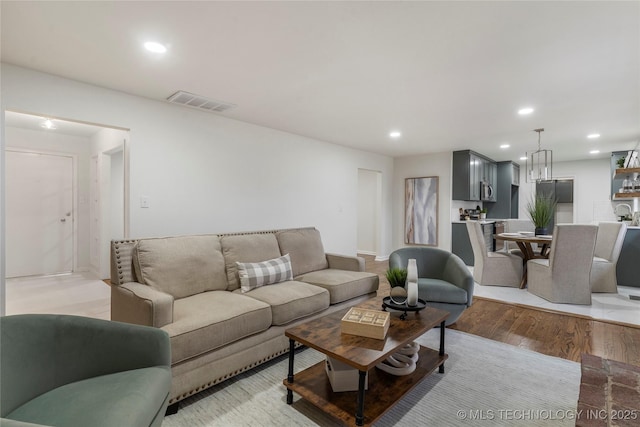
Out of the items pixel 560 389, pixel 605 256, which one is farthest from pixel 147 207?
pixel 605 256

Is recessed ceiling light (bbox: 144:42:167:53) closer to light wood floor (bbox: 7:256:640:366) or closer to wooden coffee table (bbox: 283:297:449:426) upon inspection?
wooden coffee table (bbox: 283:297:449:426)

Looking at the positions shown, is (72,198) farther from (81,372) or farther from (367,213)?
(367,213)

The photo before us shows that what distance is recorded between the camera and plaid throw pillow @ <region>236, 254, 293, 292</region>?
2650mm

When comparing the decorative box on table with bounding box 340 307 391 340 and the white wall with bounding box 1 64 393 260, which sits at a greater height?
the white wall with bounding box 1 64 393 260

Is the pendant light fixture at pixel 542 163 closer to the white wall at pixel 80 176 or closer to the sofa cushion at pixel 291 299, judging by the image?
the sofa cushion at pixel 291 299

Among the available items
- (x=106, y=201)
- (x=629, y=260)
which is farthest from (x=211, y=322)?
(x=629, y=260)

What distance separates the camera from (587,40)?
2016 mm

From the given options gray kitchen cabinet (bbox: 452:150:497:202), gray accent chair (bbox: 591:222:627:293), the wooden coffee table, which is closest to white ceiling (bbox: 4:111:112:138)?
the wooden coffee table

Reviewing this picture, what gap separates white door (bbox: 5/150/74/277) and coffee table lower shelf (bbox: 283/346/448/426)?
17.7ft

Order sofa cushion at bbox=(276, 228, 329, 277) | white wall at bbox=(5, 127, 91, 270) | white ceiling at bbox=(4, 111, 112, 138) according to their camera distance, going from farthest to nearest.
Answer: white wall at bbox=(5, 127, 91, 270)
white ceiling at bbox=(4, 111, 112, 138)
sofa cushion at bbox=(276, 228, 329, 277)

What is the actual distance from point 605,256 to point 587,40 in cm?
371

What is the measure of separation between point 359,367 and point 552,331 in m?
2.62

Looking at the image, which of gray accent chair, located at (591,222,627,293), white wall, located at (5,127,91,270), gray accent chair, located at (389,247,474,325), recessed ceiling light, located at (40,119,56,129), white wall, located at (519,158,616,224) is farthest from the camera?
white wall, located at (519,158,616,224)

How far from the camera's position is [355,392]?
5.59 feet
